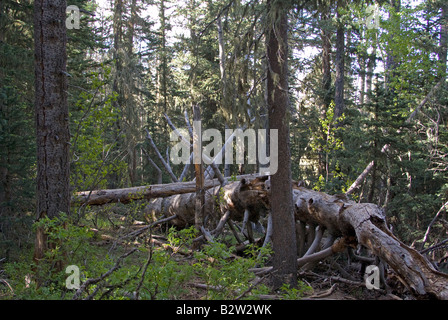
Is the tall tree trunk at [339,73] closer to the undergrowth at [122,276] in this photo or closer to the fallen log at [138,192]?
the fallen log at [138,192]

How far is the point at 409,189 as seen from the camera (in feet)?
37.0

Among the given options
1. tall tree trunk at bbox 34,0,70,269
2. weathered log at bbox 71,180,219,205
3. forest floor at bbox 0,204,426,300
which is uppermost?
tall tree trunk at bbox 34,0,70,269

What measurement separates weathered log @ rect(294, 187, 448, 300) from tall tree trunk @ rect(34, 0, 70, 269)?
484 cm

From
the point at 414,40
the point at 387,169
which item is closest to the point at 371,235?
the point at 387,169

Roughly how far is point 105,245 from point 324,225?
5410mm

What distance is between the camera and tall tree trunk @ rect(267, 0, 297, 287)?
20.1 feet

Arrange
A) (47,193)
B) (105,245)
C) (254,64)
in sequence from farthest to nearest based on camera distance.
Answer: (105,245)
(254,64)
(47,193)

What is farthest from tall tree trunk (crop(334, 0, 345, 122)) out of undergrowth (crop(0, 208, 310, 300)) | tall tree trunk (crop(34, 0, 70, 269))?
tall tree trunk (crop(34, 0, 70, 269))

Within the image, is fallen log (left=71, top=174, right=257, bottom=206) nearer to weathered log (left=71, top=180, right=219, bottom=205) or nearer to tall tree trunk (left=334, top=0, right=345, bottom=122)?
weathered log (left=71, top=180, right=219, bottom=205)

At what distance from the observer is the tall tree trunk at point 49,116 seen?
A: 574 centimetres

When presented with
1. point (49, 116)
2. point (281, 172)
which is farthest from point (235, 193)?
point (49, 116)

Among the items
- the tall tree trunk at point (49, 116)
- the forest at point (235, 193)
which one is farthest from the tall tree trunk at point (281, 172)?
the tall tree trunk at point (49, 116)
